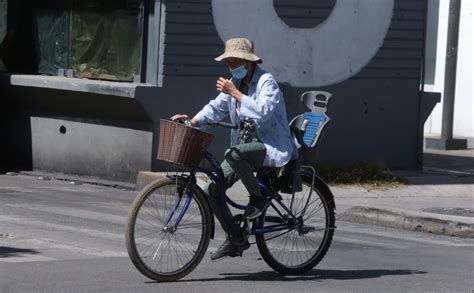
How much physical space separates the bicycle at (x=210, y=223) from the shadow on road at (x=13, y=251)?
5.41ft

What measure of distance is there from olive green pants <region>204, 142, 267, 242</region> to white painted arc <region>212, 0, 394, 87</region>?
6923mm

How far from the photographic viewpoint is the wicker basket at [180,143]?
8.05 m

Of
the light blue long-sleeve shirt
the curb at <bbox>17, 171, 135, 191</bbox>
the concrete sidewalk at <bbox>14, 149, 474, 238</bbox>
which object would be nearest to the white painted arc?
the concrete sidewalk at <bbox>14, 149, 474, 238</bbox>

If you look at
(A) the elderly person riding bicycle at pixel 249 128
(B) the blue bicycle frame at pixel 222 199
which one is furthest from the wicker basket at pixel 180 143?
(A) the elderly person riding bicycle at pixel 249 128

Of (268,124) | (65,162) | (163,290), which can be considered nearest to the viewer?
(163,290)

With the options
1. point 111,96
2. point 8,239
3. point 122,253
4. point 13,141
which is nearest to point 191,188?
point 122,253

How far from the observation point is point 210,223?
8.32m

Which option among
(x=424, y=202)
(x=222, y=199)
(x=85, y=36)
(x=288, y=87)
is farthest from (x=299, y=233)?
(x=85, y=36)

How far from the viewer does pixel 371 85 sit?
53.6 feet

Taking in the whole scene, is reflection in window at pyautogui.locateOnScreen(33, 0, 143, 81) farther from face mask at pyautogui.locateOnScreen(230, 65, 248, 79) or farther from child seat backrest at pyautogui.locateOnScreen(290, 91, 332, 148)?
face mask at pyautogui.locateOnScreen(230, 65, 248, 79)

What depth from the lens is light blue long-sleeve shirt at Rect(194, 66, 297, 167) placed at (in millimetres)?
8359

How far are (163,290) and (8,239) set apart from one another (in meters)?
2.81

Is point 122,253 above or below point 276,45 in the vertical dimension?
below

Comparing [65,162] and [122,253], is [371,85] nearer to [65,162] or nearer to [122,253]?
[65,162]
